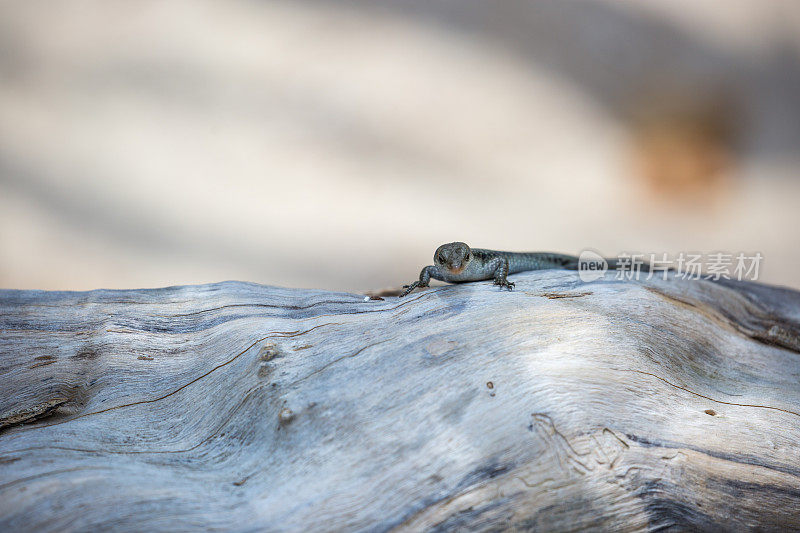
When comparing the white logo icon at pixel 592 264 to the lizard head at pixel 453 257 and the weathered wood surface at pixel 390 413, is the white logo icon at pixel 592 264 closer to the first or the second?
the weathered wood surface at pixel 390 413

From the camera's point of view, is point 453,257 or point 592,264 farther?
point 592,264

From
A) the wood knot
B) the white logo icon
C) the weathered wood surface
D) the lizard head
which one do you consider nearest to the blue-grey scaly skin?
the lizard head

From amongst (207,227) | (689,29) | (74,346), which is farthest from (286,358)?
(689,29)

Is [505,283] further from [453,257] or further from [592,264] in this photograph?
[592,264]

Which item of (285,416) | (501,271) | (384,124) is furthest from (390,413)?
(384,124)

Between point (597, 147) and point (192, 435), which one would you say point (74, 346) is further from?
point (597, 147)

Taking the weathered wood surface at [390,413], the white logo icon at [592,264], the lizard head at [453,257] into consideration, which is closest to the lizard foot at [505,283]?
the weathered wood surface at [390,413]
